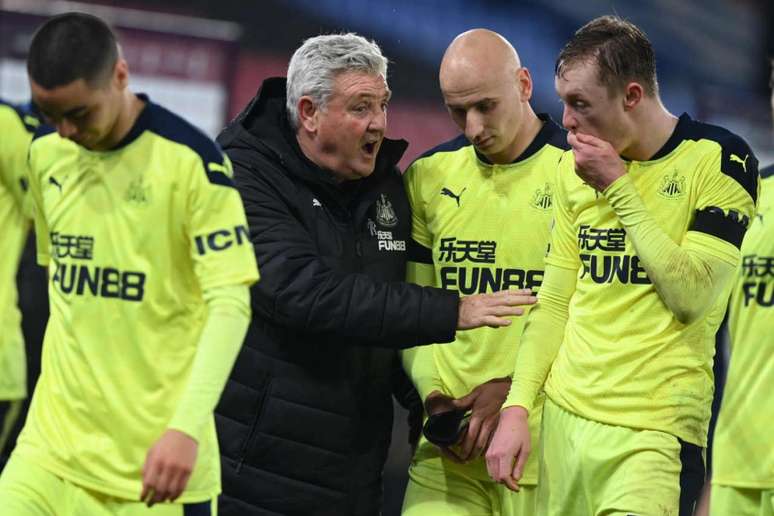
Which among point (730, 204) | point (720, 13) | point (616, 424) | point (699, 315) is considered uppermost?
point (720, 13)

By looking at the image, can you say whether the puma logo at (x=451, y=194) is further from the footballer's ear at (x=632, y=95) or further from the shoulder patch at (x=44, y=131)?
the shoulder patch at (x=44, y=131)

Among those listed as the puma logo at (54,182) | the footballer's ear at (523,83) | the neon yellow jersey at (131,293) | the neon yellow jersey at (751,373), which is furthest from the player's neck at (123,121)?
the neon yellow jersey at (751,373)

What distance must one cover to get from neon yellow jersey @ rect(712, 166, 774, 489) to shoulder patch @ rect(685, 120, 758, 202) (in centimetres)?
43

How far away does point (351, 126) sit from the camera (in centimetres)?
427

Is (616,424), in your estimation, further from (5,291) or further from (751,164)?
(5,291)

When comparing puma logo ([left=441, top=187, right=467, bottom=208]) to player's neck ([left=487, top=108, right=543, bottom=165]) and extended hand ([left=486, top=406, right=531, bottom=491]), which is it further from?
extended hand ([left=486, top=406, right=531, bottom=491])

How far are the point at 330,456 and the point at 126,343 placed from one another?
1.06 metres

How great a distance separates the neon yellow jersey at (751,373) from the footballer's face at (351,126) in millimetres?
1160

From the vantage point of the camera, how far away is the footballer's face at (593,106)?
369 cm

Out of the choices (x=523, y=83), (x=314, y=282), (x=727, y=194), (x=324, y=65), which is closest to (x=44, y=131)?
→ (x=314, y=282)

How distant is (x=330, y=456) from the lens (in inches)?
167

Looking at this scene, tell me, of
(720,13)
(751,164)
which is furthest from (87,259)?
(720,13)

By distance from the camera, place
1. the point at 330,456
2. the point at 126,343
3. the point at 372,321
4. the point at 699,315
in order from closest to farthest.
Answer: the point at 126,343
the point at 699,315
the point at 372,321
the point at 330,456

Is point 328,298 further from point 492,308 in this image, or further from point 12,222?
point 12,222
